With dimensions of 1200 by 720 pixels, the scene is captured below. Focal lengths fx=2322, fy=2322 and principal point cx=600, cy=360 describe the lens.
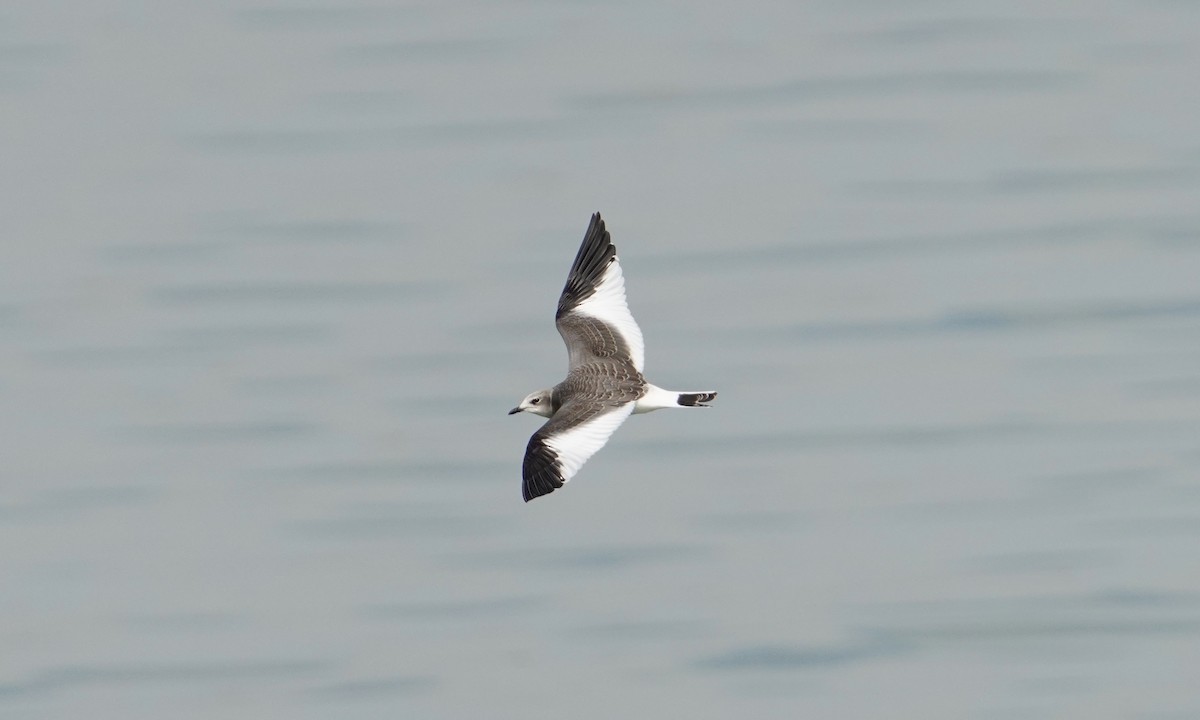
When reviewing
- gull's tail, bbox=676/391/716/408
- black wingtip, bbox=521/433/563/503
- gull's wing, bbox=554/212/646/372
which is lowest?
black wingtip, bbox=521/433/563/503

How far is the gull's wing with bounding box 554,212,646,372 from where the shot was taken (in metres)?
17.4

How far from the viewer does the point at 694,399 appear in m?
15.6

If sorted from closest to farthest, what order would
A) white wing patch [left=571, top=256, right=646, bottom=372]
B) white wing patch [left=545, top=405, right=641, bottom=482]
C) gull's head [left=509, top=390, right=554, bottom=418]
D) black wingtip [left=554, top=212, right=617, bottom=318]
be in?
white wing patch [left=545, top=405, right=641, bottom=482]
gull's head [left=509, top=390, right=554, bottom=418]
white wing patch [left=571, top=256, right=646, bottom=372]
black wingtip [left=554, top=212, right=617, bottom=318]

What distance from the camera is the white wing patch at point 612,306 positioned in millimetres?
17781

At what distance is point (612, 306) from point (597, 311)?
4.9 inches

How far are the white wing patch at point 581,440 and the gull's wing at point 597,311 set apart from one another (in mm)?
1511

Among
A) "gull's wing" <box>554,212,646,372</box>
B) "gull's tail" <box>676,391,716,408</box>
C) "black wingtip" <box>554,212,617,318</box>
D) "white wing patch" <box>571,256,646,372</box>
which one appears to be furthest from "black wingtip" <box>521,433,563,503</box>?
"black wingtip" <box>554,212,617,318</box>

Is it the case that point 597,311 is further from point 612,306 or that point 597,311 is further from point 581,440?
point 581,440

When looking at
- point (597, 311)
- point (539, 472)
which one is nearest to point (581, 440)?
point (539, 472)

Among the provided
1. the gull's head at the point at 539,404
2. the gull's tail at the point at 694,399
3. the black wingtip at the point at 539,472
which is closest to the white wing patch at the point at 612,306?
the gull's head at the point at 539,404

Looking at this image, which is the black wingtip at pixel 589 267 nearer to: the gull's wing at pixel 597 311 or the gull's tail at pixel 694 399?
the gull's wing at pixel 597 311

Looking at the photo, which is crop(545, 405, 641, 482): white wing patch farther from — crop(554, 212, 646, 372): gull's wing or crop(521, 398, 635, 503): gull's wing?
crop(554, 212, 646, 372): gull's wing

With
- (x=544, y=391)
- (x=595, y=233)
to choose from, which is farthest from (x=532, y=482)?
(x=595, y=233)

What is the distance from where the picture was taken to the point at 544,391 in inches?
656
